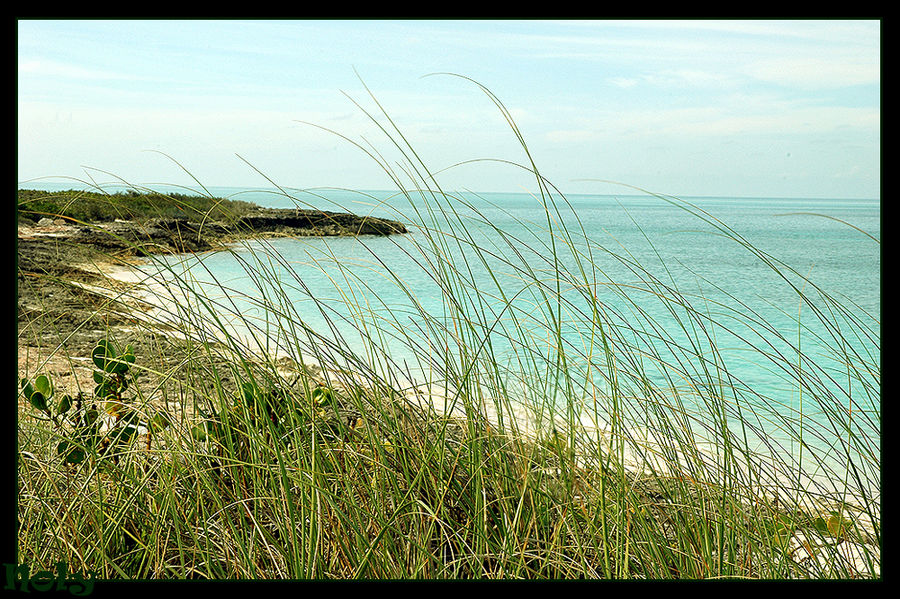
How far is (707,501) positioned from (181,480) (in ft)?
3.97

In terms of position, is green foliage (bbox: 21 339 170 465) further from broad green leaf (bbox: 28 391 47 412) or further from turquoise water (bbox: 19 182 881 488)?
turquoise water (bbox: 19 182 881 488)

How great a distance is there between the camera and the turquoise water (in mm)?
1446

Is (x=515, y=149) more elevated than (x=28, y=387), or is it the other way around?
(x=515, y=149)

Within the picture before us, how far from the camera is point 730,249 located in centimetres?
1883

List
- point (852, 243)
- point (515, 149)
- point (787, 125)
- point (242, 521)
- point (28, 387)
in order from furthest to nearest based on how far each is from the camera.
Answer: point (787, 125) → point (852, 243) → point (515, 149) → point (28, 387) → point (242, 521)

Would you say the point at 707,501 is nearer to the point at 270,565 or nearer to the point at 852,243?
the point at 270,565

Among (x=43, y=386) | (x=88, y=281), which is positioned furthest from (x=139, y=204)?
(x=43, y=386)

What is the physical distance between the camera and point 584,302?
259 inches

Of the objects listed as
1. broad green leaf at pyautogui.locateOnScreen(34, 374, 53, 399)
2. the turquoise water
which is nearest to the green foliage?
broad green leaf at pyautogui.locateOnScreen(34, 374, 53, 399)

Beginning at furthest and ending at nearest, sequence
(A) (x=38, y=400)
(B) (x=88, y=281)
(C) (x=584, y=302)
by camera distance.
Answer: (C) (x=584, y=302) < (B) (x=88, y=281) < (A) (x=38, y=400)

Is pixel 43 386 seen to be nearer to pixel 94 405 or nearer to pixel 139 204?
pixel 94 405

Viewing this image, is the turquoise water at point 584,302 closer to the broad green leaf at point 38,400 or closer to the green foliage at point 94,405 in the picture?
the green foliage at point 94,405

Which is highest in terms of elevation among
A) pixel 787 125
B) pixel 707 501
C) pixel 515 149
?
pixel 787 125

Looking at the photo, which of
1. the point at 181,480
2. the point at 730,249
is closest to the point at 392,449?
the point at 181,480
